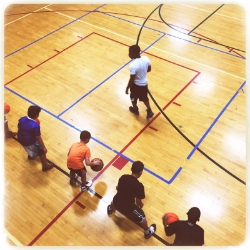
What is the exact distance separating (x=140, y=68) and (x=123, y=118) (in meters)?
1.35

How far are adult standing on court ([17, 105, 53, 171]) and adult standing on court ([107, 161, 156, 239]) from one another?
5.68ft

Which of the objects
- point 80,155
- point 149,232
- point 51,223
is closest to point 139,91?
point 80,155

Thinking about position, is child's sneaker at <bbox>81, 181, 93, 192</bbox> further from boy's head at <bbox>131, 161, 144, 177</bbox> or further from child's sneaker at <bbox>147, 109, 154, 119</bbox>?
child's sneaker at <bbox>147, 109, 154, 119</bbox>

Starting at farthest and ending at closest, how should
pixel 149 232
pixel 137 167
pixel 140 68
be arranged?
1. pixel 140 68
2. pixel 149 232
3. pixel 137 167

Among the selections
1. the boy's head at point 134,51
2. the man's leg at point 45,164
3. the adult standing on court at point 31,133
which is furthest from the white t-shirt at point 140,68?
the man's leg at point 45,164

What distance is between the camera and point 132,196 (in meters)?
4.21

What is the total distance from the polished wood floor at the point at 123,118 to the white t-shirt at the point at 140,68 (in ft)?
3.39

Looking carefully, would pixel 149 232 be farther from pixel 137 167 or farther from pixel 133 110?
pixel 133 110

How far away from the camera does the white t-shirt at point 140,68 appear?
5.82 meters

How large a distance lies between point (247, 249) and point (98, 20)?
878cm

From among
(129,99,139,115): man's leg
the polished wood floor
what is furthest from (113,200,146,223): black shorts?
(129,99,139,115): man's leg

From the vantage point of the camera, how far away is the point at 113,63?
8.35 metres

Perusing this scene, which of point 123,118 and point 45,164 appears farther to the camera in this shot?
point 123,118

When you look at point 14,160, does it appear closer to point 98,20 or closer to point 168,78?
point 168,78
